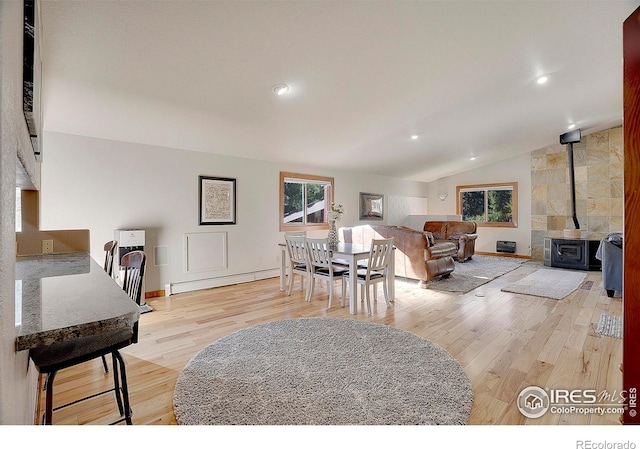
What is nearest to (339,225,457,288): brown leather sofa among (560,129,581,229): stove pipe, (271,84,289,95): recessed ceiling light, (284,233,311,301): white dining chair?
(284,233,311,301): white dining chair

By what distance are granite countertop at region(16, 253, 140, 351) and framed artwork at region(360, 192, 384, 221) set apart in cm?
618

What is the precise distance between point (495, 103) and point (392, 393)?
4.19m

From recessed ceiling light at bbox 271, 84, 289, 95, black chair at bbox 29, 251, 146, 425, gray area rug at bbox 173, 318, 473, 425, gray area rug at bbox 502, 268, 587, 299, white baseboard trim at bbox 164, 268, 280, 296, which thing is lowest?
gray area rug at bbox 173, 318, 473, 425

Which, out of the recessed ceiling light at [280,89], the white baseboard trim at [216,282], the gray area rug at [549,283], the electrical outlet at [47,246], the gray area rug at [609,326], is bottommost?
the gray area rug at [609,326]

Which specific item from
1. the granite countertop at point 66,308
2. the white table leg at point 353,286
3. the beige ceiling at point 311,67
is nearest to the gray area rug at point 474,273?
the white table leg at point 353,286

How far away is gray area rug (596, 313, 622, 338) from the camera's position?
9.52ft

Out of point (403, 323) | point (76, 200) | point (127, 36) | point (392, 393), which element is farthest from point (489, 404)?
point (76, 200)

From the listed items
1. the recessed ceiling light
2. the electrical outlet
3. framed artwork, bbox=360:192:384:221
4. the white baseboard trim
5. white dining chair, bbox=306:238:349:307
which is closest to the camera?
the electrical outlet

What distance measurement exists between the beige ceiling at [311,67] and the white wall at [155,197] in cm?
25

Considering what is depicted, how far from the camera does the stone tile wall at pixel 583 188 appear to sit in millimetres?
6645

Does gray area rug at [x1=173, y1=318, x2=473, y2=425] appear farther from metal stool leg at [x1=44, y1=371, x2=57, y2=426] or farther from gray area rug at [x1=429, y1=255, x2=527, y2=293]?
gray area rug at [x1=429, y1=255, x2=527, y2=293]

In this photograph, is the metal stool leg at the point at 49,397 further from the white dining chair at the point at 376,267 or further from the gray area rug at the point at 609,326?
the gray area rug at the point at 609,326

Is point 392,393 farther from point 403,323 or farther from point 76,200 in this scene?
point 76,200

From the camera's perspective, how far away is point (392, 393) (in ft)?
6.36
